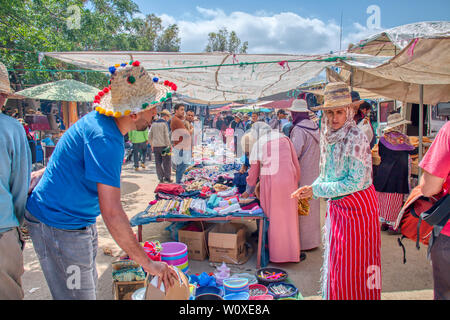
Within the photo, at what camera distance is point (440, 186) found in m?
1.81

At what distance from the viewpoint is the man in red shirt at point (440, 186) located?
5.69ft

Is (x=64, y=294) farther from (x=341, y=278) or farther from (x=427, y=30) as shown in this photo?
(x=427, y=30)

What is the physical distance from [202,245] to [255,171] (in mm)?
1334

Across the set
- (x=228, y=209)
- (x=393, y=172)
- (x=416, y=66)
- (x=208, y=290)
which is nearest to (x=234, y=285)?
(x=208, y=290)

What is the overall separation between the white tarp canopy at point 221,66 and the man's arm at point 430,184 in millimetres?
2258

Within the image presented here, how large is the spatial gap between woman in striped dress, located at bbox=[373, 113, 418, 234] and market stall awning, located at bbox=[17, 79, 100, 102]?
732cm

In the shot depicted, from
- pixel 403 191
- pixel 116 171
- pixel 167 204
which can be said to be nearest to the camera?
pixel 116 171

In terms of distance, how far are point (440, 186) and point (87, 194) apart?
2109mm

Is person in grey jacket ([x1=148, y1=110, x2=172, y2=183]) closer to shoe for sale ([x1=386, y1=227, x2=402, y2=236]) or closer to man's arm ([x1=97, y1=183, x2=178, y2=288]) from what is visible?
shoe for sale ([x1=386, y1=227, x2=402, y2=236])

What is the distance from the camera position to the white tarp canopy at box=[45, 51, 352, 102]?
12.8ft

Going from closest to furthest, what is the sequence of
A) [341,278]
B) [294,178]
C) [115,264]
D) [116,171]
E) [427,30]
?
1. [116,171]
2. [341,278]
3. [115,264]
4. [427,30]
5. [294,178]

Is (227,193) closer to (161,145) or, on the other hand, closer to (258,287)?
(258,287)
